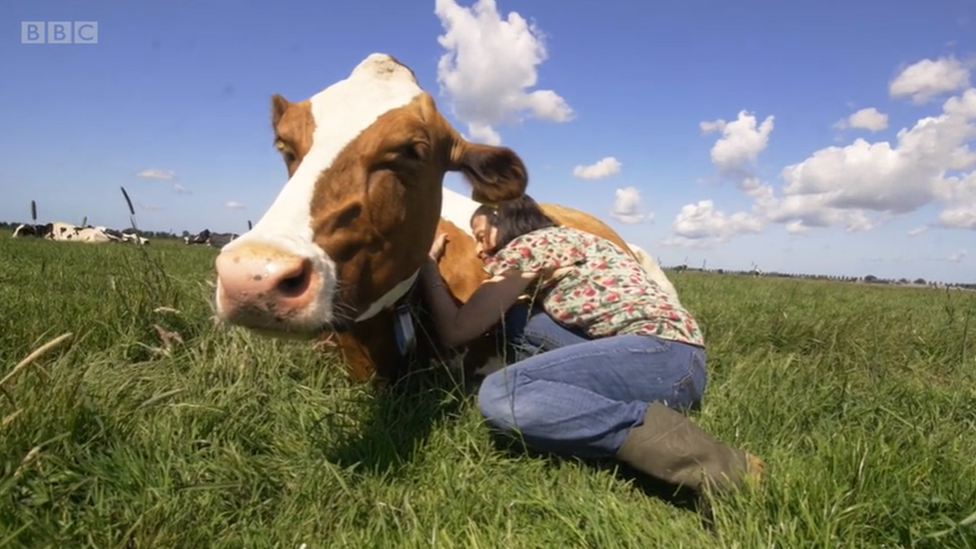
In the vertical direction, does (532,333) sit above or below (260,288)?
below

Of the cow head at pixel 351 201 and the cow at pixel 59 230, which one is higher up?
the cow at pixel 59 230

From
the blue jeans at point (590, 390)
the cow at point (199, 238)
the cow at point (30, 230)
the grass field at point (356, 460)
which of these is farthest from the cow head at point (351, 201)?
the cow at point (199, 238)

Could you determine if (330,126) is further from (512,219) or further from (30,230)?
(30,230)

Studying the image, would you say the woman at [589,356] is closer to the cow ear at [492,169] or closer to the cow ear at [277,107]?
the cow ear at [492,169]

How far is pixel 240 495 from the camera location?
2.71 meters

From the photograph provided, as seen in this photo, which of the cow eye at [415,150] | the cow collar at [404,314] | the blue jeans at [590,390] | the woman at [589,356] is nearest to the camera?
the woman at [589,356]

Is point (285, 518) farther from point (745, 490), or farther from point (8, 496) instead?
point (745, 490)

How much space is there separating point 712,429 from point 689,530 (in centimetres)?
109

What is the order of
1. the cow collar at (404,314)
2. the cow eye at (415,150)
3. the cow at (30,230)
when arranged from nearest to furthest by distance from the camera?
1. the cow eye at (415,150)
2. the cow collar at (404,314)
3. the cow at (30,230)

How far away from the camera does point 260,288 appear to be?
2.38 metres

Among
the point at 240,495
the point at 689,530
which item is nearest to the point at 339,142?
the point at 240,495

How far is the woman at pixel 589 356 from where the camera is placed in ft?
9.80

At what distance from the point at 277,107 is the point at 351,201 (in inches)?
43.0

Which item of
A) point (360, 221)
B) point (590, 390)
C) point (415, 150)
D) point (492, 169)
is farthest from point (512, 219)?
point (360, 221)
